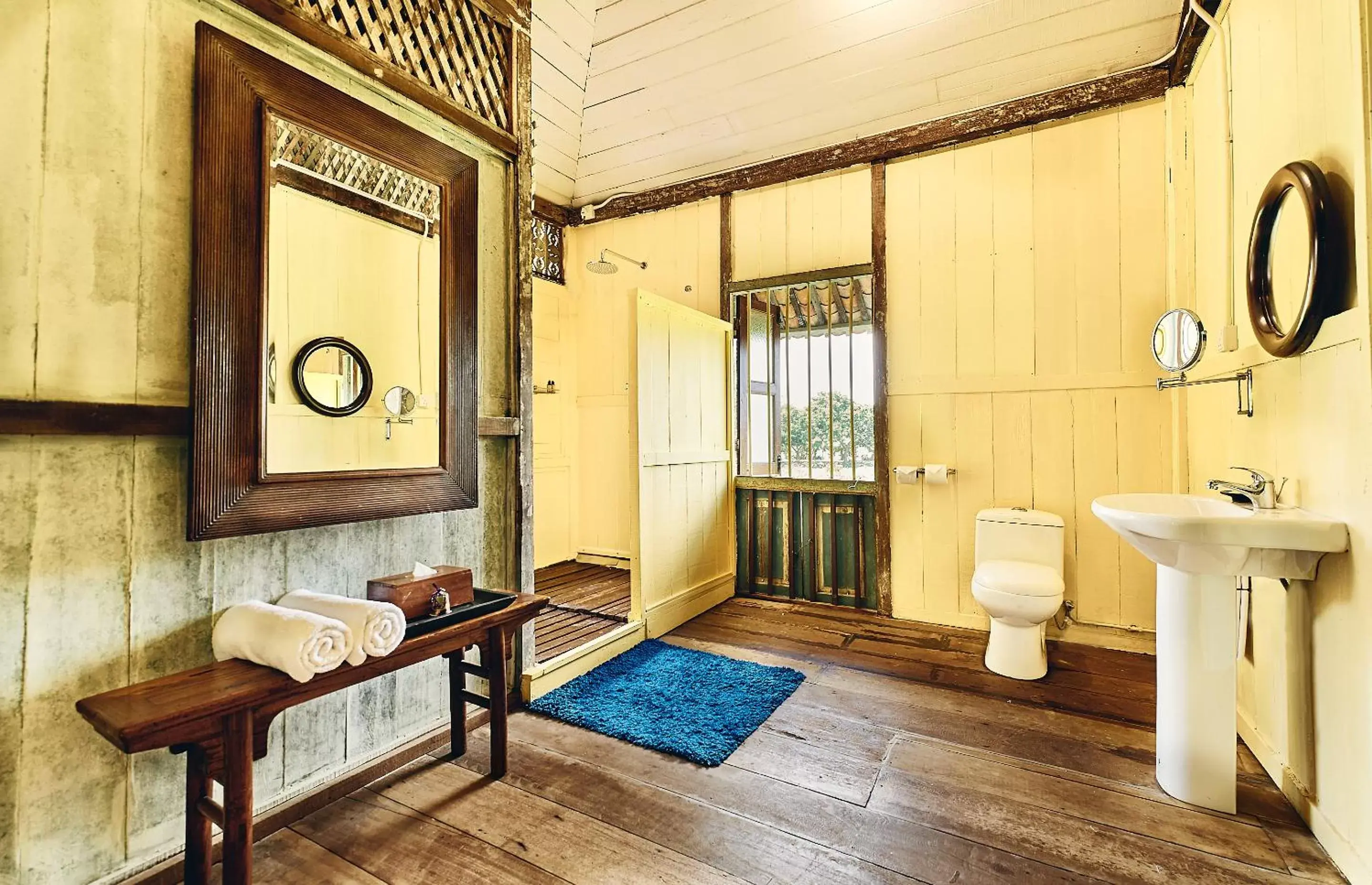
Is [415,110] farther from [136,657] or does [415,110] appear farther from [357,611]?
[136,657]

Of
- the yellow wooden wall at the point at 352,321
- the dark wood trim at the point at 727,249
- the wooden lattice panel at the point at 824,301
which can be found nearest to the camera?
the yellow wooden wall at the point at 352,321

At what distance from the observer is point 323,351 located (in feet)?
5.43

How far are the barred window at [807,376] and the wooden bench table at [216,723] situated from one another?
8.47 feet

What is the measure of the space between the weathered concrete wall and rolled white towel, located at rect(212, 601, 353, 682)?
9cm

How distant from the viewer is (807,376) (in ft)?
11.8

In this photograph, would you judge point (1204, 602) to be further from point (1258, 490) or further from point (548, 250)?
point (548, 250)

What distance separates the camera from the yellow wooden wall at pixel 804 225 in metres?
3.41

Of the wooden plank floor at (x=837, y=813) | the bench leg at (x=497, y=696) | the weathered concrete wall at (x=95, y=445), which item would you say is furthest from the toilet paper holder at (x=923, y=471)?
the weathered concrete wall at (x=95, y=445)

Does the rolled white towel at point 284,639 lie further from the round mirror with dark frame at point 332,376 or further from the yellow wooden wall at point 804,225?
the yellow wooden wall at point 804,225

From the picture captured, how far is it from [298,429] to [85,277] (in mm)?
515

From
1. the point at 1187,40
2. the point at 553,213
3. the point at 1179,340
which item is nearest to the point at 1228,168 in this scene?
the point at 1179,340

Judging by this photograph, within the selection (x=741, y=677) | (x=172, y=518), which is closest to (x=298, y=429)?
(x=172, y=518)

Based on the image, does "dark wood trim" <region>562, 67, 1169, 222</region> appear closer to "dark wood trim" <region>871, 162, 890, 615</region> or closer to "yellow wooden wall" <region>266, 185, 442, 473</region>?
"dark wood trim" <region>871, 162, 890, 615</region>

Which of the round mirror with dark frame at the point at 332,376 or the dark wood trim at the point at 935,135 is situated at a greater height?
the dark wood trim at the point at 935,135
